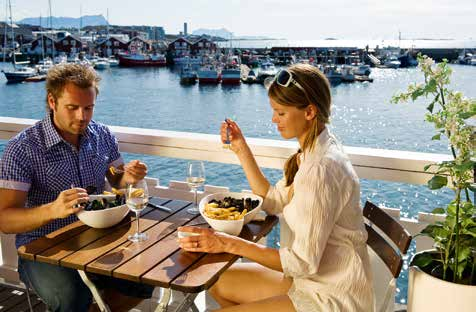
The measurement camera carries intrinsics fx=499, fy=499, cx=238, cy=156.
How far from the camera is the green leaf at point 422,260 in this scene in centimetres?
190

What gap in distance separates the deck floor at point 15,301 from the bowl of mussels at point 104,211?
119 cm

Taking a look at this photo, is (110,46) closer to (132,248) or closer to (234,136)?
(234,136)

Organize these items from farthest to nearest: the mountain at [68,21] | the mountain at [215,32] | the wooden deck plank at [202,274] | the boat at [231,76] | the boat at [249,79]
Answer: the mountain at [215,32], the mountain at [68,21], the boat at [249,79], the boat at [231,76], the wooden deck plank at [202,274]

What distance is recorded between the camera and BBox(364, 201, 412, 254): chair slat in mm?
1784

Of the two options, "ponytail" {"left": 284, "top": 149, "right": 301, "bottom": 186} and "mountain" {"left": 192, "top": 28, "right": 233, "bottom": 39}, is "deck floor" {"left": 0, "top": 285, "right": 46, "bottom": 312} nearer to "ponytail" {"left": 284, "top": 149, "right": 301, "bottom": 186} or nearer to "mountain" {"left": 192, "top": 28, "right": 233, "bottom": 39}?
"ponytail" {"left": 284, "top": 149, "right": 301, "bottom": 186}

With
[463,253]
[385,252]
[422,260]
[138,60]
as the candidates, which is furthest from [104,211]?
[138,60]

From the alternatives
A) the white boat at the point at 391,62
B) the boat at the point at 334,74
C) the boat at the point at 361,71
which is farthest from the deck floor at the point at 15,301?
the white boat at the point at 391,62

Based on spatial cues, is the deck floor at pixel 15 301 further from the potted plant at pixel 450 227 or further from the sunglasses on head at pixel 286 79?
the potted plant at pixel 450 227

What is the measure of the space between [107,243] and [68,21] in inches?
2769

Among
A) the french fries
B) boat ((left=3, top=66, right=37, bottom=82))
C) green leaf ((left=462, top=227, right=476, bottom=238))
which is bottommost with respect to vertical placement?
boat ((left=3, top=66, right=37, bottom=82))

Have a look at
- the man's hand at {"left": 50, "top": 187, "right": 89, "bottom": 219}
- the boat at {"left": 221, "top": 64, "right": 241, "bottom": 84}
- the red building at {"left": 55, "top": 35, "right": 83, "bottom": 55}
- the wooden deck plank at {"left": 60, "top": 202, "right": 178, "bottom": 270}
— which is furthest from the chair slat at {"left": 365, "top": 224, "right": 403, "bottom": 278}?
the red building at {"left": 55, "top": 35, "right": 83, "bottom": 55}

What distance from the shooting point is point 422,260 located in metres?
1.91

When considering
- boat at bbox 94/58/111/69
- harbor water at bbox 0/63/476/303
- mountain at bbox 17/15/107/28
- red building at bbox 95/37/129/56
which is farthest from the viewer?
mountain at bbox 17/15/107/28

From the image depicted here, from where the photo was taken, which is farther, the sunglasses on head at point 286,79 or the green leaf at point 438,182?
the green leaf at point 438,182
